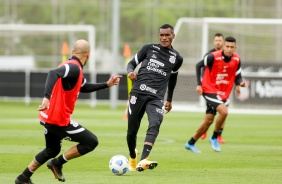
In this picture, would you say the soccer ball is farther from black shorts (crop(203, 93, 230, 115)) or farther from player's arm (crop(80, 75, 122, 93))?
black shorts (crop(203, 93, 230, 115))

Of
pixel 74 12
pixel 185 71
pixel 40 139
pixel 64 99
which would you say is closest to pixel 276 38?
pixel 185 71

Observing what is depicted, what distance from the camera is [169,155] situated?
16.4m

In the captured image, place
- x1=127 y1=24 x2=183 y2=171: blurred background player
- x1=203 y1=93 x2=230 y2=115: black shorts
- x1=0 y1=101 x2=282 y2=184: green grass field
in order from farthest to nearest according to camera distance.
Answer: x1=203 y1=93 x2=230 y2=115: black shorts → x1=127 y1=24 x2=183 y2=171: blurred background player → x1=0 y1=101 x2=282 y2=184: green grass field

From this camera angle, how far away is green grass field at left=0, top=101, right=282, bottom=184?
12641mm

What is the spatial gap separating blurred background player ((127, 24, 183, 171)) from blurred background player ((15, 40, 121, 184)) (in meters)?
1.76

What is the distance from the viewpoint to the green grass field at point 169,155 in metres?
12.6

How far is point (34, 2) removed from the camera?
53.4 m

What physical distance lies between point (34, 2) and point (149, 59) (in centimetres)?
4052

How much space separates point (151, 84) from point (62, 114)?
2.62 m

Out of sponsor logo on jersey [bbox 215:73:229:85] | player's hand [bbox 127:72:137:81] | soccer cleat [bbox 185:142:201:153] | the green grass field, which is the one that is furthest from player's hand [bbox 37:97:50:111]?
sponsor logo on jersey [bbox 215:73:229:85]

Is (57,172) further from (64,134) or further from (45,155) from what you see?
(64,134)

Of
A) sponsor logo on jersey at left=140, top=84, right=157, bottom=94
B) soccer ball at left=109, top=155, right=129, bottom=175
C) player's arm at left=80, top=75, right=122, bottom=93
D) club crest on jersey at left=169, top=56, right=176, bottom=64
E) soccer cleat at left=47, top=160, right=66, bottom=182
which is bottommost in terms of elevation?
soccer ball at left=109, top=155, right=129, bottom=175

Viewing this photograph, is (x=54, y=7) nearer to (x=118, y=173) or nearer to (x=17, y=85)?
(x=17, y=85)

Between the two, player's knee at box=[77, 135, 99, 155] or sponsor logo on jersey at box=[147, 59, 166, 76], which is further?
sponsor logo on jersey at box=[147, 59, 166, 76]
